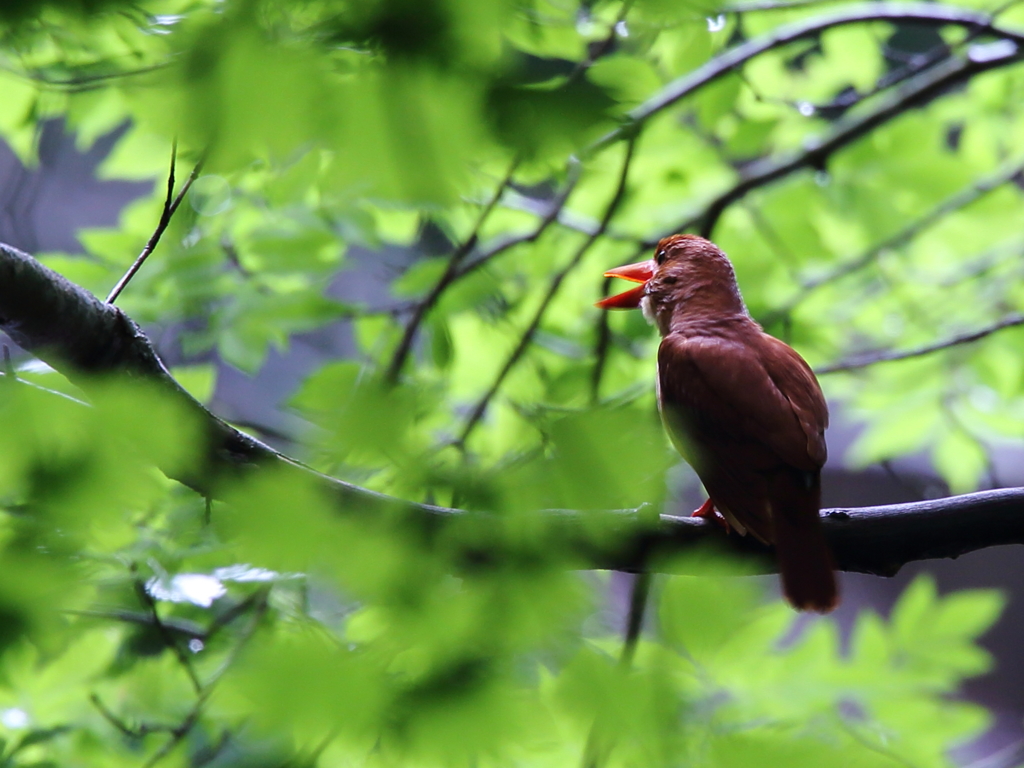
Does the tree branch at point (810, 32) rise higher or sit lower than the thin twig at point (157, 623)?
higher

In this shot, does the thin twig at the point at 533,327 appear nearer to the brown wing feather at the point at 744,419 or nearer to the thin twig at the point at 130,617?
the brown wing feather at the point at 744,419

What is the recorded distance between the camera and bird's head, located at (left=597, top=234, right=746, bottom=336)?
1.74 meters

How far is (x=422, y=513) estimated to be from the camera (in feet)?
2.45

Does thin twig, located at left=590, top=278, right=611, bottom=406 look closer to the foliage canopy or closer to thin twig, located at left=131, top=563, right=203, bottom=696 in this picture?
the foliage canopy

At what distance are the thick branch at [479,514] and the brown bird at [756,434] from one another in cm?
4

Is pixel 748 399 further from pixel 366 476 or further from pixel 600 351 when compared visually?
pixel 366 476

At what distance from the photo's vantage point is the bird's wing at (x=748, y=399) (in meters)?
1.31

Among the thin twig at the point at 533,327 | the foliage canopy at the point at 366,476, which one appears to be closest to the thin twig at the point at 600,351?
the foliage canopy at the point at 366,476

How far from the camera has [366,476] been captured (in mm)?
828

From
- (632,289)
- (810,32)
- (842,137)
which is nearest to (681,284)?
(632,289)

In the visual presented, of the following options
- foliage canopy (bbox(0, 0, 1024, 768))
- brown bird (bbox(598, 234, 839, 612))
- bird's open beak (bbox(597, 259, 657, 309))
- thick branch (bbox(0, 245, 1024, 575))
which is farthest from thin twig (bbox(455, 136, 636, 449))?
thick branch (bbox(0, 245, 1024, 575))

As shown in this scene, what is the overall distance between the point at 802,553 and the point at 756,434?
188mm

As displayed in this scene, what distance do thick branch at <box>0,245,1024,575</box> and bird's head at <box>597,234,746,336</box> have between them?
1.85 ft

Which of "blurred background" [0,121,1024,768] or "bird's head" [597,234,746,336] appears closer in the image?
"bird's head" [597,234,746,336]
